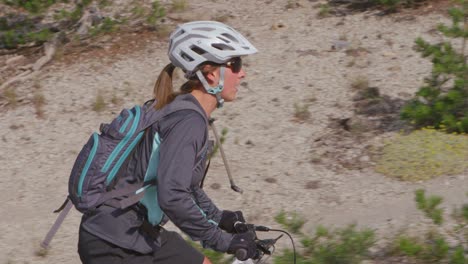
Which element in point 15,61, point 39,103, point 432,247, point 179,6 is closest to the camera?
point 432,247

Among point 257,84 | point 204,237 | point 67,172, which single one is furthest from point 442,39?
point 204,237

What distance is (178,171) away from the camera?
10.2 ft

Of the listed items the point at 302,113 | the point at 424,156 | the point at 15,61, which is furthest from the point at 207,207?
the point at 15,61

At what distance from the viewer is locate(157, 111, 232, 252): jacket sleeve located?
3.10 meters

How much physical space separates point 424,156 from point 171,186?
4457 mm

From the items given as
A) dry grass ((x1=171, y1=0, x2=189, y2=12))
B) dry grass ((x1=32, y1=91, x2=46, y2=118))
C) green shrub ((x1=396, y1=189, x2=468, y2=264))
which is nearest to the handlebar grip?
green shrub ((x1=396, y1=189, x2=468, y2=264))

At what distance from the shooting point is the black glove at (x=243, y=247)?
333 cm

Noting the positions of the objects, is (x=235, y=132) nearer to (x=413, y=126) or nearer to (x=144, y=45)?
(x=413, y=126)

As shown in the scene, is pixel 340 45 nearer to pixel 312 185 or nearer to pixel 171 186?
pixel 312 185

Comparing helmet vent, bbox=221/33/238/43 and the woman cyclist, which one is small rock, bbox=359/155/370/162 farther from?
helmet vent, bbox=221/33/238/43

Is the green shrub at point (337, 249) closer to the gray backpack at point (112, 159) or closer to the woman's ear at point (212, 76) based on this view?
the woman's ear at point (212, 76)

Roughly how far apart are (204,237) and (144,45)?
8194mm

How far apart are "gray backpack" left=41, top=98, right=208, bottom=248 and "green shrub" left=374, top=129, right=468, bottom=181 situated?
4175 millimetres

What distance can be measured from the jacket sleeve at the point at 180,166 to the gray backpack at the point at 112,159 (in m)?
0.07
